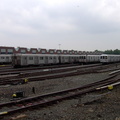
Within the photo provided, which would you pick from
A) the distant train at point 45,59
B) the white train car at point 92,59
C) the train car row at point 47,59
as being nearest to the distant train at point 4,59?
the train car row at point 47,59

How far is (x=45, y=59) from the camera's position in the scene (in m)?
31.7

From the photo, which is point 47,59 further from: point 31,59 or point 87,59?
point 87,59

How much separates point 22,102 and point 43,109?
1321 mm

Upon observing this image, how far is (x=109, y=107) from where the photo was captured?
6.34 metres

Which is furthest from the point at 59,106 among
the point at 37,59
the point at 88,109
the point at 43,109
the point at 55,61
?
the point at 55,61

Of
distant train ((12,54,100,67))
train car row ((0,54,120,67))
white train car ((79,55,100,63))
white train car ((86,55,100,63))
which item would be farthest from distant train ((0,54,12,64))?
white train car ((86,55,100,63))

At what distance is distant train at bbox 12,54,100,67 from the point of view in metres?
27.2

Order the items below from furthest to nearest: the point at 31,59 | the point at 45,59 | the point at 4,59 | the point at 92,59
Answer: the point at 92,59
the point at 4,59
the point at 45,59
the point at 31,59

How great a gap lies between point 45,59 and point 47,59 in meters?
0.68

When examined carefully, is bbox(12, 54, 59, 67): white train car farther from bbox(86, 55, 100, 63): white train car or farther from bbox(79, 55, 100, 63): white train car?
bbox(86, 55, 100, 63): white train car

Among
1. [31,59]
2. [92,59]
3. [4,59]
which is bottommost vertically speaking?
[92,59]

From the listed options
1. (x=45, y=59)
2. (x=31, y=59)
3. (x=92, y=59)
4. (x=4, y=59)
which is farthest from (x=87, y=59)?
(x=4, y=59)

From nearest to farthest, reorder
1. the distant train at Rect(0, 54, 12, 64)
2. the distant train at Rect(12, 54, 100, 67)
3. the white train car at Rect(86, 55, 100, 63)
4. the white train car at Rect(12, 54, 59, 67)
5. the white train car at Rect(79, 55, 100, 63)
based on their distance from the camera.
A: 1. the white train car at Rect(12, 54, 59, 67)
2. the distant train at Rect(12, 54, 100, 67)
3. the white train car at Rect(79, 55, 100, 63)
4. the white train car at Rect(86, 55, 100, 63)
5. the distant train at Rect(0, 54, 12, 64)

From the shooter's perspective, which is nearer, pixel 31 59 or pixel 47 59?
pixel 31 59
